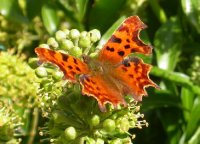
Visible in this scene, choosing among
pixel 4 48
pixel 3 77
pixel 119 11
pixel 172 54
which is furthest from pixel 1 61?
pixel 172 54

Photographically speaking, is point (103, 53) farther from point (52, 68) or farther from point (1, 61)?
point (1, 61)

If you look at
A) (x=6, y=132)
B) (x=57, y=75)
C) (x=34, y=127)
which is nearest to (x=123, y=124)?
(x=57, y=75)

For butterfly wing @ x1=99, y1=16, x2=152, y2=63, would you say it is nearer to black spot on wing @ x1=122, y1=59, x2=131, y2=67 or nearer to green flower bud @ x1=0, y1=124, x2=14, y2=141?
black spot on wing @ x1=122, y1=59, x2=131, y2=67

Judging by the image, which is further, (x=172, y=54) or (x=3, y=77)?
(x=172, y=54)

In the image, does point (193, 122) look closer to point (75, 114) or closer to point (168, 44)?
point (168, 44)

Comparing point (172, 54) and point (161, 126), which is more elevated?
point (172, 54)

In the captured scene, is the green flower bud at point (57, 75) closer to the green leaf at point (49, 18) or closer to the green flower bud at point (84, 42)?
the green flower bud at point (84, 42)

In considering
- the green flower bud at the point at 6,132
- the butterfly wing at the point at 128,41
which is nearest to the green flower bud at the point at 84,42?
the butterfly wing at the point at 128,41
